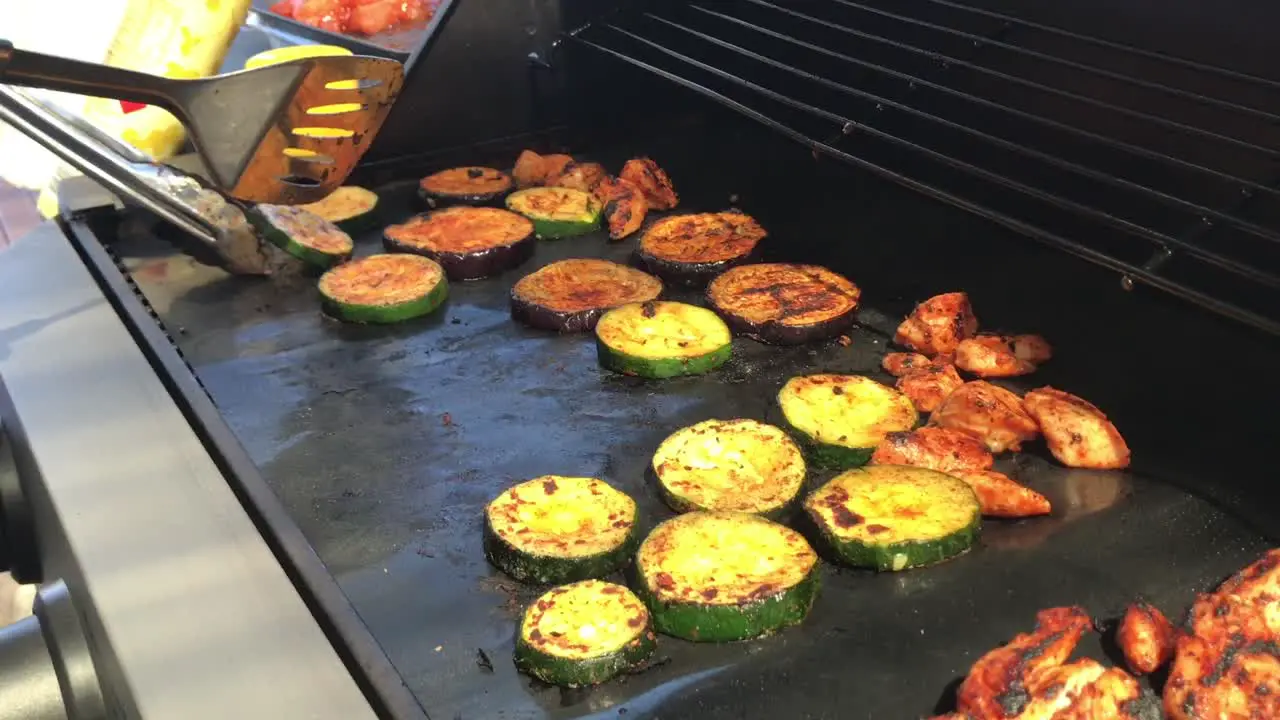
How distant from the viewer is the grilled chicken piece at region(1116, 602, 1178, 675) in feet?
4.60

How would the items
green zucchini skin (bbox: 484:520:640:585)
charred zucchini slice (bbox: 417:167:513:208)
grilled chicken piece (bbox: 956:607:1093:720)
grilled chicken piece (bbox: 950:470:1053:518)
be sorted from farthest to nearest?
charred zucchini slice (bbox: 417:167:513:208)
grilled chicken piece (bbox: 950:470:1053:518)
green zucchini skin (bbox: 484:520:640:585)
grilled chicken piece (bbox: 956:607:1093:720)

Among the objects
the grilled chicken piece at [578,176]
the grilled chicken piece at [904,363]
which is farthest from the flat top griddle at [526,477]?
the grilled chicken piece at [578,176]

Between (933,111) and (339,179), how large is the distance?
4.61 ft

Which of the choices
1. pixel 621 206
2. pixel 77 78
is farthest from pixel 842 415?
pixel 77 78

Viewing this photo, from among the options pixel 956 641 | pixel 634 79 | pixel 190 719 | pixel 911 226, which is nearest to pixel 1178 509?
pixel 956 641

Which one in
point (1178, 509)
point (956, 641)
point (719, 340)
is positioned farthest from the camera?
point (719, 340)

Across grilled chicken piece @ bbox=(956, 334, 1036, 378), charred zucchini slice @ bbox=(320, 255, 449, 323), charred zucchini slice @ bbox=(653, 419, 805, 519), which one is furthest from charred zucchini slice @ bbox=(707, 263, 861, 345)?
charred zucchini slice @ bbox=(320, 255, 449, 323)

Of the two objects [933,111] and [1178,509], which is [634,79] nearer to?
[933,111]

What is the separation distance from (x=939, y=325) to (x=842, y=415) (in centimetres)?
34

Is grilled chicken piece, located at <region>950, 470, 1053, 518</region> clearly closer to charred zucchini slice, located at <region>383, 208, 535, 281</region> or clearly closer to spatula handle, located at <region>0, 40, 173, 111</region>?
charred zucchini slice, located at <region>383, 208, 535, 281</region>

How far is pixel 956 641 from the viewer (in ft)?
4.84

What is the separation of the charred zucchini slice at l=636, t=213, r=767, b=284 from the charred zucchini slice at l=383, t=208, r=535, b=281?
32cm

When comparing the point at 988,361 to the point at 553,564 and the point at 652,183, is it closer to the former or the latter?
the point at 553,564

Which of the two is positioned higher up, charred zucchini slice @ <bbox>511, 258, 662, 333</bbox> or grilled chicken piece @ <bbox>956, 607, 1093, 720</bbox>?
grilled chicken piece @ <bbox>956, 607, 1093, 720</bbox>
